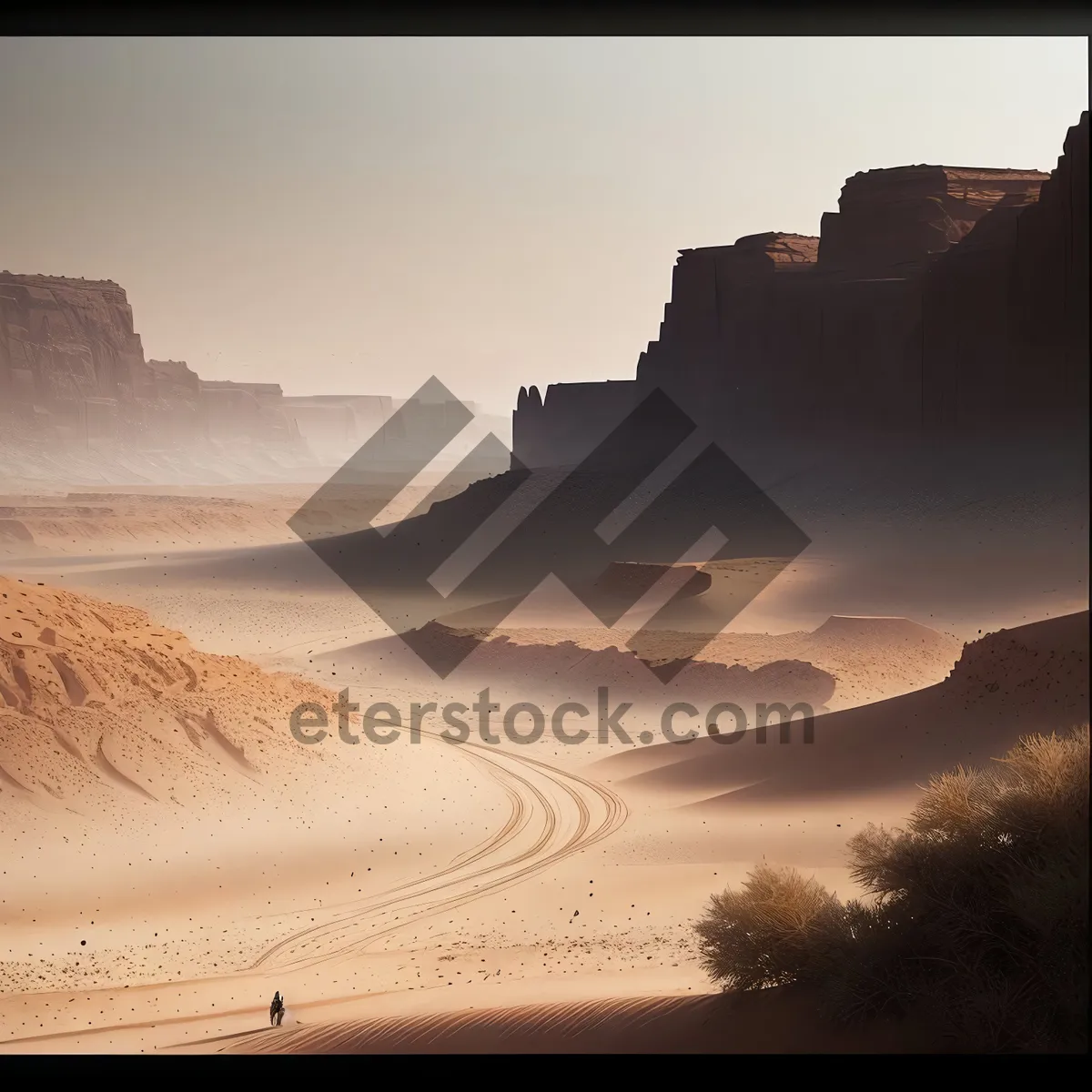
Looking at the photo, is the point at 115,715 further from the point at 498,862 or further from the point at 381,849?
the point at 498,862

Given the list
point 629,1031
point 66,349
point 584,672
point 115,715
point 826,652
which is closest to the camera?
point 629,1031

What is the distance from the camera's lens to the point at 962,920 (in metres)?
6.43

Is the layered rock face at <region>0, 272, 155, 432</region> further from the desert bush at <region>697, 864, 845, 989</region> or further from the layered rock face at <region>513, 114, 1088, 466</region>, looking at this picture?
the desert bush at <region>697, 864, 845, 989</region>

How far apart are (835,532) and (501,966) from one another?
4251cm

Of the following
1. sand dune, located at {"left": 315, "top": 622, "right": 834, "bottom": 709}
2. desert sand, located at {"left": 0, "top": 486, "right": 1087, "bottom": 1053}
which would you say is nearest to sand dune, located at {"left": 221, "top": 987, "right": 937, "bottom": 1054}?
desert sand, located at {"left": 0, "top": 486, "right": 1087, "bottom": 1053}

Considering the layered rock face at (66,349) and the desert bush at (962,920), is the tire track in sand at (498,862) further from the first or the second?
the layered rock face at (66,349)

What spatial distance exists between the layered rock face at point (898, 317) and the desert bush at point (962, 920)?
127 feet

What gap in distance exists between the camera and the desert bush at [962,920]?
590 centimetres

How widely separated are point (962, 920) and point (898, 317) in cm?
5748

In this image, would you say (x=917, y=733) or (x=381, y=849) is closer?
(x=381, y=849)

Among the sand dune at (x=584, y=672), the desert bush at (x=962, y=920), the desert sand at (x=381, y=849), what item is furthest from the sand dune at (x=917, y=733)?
the desert bush at (x=962, y=920)

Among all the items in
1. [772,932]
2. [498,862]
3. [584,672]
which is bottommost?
[772,932]

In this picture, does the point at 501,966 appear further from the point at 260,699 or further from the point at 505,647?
the point at 505,647

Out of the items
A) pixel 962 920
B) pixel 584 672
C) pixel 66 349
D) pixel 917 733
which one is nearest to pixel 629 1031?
pixel 962 920
